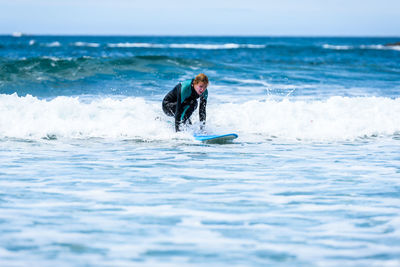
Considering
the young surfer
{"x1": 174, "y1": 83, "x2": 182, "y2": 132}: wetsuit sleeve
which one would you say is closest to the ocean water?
{"x1": 174, "y1": 83, "x2": 182, "y2": 132}: wetsuit sleeve

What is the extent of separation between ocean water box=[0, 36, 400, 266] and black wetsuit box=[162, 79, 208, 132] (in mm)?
339

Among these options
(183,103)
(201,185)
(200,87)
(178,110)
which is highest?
(200,87)

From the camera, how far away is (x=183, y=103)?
27.3 ft

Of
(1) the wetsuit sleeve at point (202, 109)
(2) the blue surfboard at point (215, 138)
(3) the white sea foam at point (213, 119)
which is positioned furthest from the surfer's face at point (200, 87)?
(3) the white sea foam at point (213, 119)

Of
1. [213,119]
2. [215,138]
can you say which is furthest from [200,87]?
[213,119]

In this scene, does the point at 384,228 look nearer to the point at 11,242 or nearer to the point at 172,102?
the point at 11,242

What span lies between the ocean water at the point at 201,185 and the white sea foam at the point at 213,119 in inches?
1.4

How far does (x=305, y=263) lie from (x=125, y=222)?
1.62 meters

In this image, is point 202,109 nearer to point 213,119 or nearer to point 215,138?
point 215,138

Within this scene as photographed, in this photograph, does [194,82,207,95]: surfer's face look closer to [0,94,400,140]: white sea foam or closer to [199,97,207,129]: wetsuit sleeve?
[199,97,207,129]: wetsuit sleeve

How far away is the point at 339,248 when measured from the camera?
12.5ft

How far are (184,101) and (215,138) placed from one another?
0.81 metres

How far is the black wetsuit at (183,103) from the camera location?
8164 millimetres

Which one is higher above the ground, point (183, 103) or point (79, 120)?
point (183, 103)
